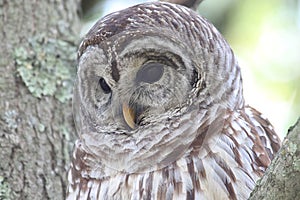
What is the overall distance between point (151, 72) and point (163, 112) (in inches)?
7.3

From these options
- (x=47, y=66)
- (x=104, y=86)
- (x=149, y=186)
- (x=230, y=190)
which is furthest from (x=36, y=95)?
(x=230, y=190)

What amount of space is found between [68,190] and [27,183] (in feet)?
0.70

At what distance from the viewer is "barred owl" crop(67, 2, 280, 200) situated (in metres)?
3.14

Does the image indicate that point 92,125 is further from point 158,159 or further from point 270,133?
point 270,133

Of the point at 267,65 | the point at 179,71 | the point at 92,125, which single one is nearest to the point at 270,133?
the point at 179,71

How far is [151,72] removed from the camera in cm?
327

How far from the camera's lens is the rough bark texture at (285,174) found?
2270 mm

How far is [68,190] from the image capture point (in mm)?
3422

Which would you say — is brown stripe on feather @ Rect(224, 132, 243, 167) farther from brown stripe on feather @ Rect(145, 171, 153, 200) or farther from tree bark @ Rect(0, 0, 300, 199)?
tree bark @ Rect(0, 0, 300, 199)

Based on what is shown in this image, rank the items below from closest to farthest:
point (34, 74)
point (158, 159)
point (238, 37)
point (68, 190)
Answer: point (158, 159) < point (68, 190) < point (34, 74) < point (238, 37)


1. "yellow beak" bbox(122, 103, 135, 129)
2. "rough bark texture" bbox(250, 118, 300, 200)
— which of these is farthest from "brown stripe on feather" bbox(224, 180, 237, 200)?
"rough bark texture" bbox(250, 118, 300, 200)

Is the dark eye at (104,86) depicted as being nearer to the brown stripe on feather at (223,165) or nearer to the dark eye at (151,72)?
the dark eye at (151,72)

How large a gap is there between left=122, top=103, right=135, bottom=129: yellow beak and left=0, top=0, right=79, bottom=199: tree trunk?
1.80 ft

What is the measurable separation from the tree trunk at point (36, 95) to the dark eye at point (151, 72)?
2.25 feet
